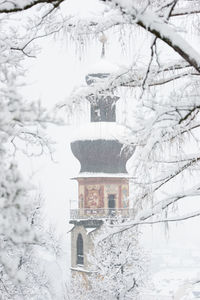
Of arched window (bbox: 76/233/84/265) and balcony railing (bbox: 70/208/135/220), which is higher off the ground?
balcony railing (bbox: 70/208/135/220)

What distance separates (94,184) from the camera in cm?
3031

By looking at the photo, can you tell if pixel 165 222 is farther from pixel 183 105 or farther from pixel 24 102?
pixel 24 102

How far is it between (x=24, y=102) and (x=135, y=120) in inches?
90.3

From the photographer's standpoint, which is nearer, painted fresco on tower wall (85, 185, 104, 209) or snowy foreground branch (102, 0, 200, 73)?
snowy foreground branch (102, 0, 200, 73)

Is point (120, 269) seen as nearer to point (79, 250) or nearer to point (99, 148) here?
point (99, 148)

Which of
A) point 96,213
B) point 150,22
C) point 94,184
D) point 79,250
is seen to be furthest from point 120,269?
point 150,22

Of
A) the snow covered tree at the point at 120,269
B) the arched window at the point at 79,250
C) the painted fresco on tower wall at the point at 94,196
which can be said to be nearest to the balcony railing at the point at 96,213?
the painted fresco on tower wall at the point at 94,196

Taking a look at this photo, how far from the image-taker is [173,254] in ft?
627

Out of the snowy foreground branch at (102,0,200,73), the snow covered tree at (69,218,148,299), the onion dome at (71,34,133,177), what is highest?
the onion dome at (71,34,133,177)

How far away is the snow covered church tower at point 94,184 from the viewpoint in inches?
1126

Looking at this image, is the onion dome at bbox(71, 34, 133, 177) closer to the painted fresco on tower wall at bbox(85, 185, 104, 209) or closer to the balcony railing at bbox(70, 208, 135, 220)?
the painted fresco on tower wall at bbox(85, 185, 104, 209)

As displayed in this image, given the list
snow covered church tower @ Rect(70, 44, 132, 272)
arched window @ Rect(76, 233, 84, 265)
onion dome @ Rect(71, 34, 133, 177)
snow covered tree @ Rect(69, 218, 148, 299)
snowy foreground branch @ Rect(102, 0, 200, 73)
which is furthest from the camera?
arched window @ Rect(76, 233, 84, 265)

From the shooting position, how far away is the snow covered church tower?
28.6 metres

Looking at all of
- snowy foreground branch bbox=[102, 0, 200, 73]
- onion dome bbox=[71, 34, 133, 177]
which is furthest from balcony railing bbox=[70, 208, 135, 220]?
snowy foreground branch bbox=[102, 0, 200, 73]
